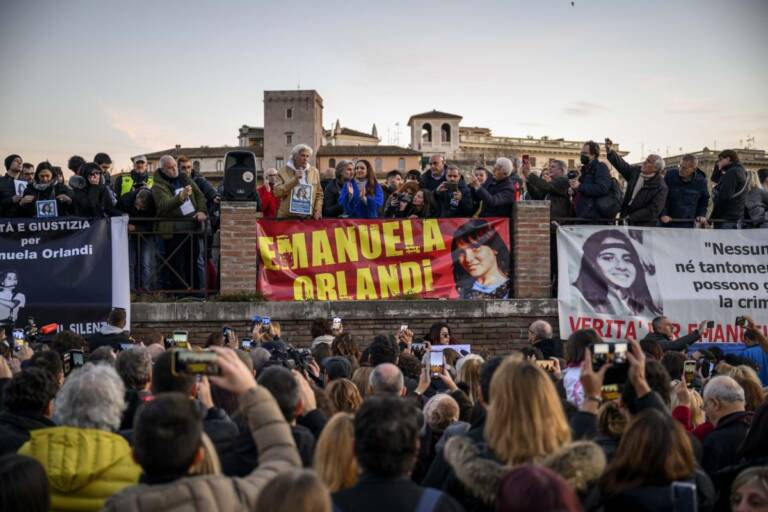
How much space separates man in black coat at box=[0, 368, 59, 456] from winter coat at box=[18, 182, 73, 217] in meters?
8.65

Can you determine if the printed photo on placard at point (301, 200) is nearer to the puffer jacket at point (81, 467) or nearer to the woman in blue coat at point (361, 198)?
the woman in blue coat at point (361, 198)

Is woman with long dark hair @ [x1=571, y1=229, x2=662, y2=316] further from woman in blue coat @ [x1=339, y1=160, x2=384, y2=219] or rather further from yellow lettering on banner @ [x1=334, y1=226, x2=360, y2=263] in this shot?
yellow lettering on banner @ [x1=334, y1=226, x2=360, y2=263]

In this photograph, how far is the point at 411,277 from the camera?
45.1 ft

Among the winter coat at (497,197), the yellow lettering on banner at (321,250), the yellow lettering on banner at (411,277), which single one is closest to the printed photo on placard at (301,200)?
the yellow lettering on banner at (321,250)

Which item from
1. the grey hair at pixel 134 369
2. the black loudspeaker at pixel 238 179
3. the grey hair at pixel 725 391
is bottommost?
the grey hair at pixel 725 391

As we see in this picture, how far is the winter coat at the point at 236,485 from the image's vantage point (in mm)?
3494

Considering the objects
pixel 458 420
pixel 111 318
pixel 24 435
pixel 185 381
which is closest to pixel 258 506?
pixel 185 381

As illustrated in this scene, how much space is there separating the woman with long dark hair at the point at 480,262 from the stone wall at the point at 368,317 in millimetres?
272

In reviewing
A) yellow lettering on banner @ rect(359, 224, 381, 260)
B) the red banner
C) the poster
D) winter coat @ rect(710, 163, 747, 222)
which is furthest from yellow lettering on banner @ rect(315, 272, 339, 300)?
winter coat @ rect(710, 163, 747, 222)

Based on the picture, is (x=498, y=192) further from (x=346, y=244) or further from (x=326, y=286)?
(x=326, y=286)

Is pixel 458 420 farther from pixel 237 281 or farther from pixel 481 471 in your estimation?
pixel 237 281

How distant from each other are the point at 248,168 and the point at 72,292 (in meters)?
3.16

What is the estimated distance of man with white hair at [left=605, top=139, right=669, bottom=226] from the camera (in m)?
14.3

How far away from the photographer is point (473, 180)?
1416 cm
